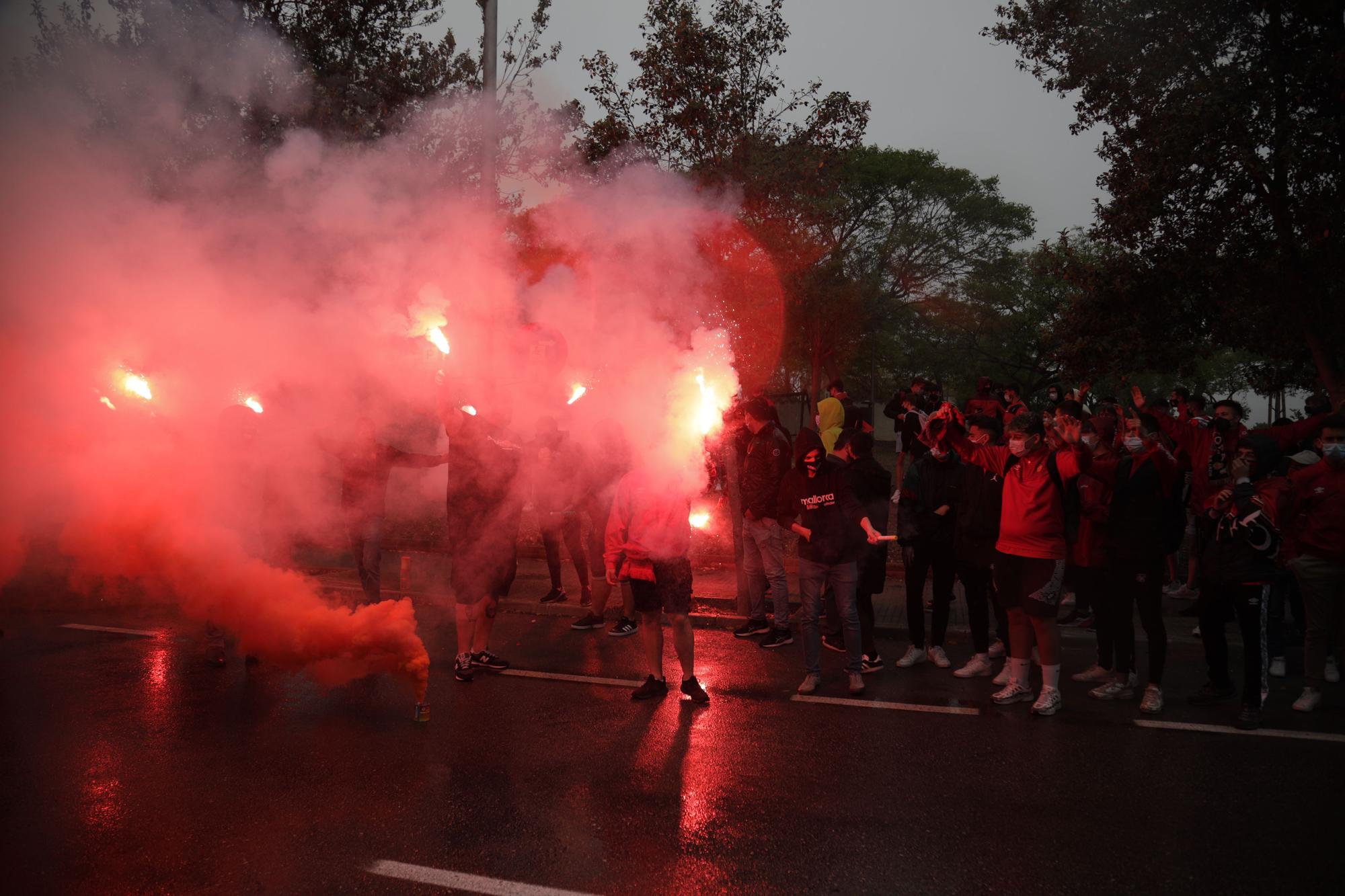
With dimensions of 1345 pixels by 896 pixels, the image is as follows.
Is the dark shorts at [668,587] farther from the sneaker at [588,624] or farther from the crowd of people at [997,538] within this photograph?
the sneaker at [588,624]

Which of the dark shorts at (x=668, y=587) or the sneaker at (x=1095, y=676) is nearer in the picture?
the dark shorts at (x=668, y=587)

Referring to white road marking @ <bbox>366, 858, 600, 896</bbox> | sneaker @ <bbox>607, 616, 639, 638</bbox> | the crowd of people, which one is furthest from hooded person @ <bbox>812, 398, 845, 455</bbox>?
white road marking @ <bbox>366, 858, 600, 896</bbox>

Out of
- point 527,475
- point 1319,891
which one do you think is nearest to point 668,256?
point 527,475

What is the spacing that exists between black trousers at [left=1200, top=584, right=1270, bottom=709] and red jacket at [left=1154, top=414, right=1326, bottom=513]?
175 cm

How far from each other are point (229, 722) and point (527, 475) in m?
2.68

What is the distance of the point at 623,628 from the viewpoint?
799cm

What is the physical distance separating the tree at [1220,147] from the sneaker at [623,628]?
27.8 ft

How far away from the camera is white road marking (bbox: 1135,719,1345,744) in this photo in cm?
526

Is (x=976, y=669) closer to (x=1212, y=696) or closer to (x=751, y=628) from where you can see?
(x=1212, y=696)

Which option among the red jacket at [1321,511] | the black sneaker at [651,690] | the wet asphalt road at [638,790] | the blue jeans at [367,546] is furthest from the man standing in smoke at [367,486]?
the red jacket at [1321,511]

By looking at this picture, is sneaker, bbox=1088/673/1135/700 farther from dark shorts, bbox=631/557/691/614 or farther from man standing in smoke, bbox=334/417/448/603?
man standing in smoke, bbox=334/417/448/603

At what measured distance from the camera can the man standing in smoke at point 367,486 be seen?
745cm

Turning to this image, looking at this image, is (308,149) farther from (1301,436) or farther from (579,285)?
(1301,436)

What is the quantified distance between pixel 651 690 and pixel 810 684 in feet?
3.48
